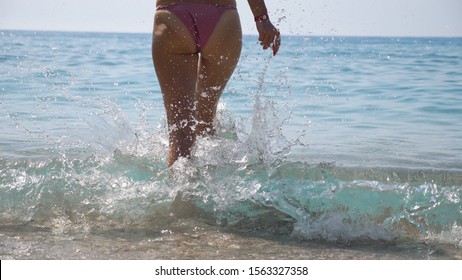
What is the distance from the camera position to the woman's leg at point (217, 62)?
356cm

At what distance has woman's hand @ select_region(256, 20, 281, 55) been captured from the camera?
3.49m

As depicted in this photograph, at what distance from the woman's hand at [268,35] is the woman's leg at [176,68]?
0.35 meters

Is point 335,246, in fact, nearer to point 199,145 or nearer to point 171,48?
point 199,145

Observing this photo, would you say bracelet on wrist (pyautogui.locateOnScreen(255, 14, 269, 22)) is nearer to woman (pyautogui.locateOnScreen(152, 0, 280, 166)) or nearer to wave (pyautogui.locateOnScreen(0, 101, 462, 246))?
woman (pyautogui.locateOnScreen(152, 0, 280, 166))

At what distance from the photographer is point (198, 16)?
11.5ft

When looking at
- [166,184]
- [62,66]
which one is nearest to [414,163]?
[166,184]

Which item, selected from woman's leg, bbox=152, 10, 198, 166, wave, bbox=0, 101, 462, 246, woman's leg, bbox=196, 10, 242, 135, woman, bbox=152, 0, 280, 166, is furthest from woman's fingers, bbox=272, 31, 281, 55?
wave, bbox=0, 101, 462, 246

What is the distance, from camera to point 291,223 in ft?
11.8

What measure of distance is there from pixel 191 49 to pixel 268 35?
15.6 inches

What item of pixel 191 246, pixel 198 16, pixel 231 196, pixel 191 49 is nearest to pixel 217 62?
pixel 191 49

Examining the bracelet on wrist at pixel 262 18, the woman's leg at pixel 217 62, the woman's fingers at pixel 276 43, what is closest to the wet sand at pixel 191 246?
the woman's leg at pixel 217 62

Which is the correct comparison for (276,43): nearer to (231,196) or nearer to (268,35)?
(268,35)

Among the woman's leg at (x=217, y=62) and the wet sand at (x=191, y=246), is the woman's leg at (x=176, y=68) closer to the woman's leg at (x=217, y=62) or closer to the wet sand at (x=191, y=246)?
the woman's leg at (x=217, y=62)

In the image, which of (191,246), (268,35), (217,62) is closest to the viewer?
(191,246)
